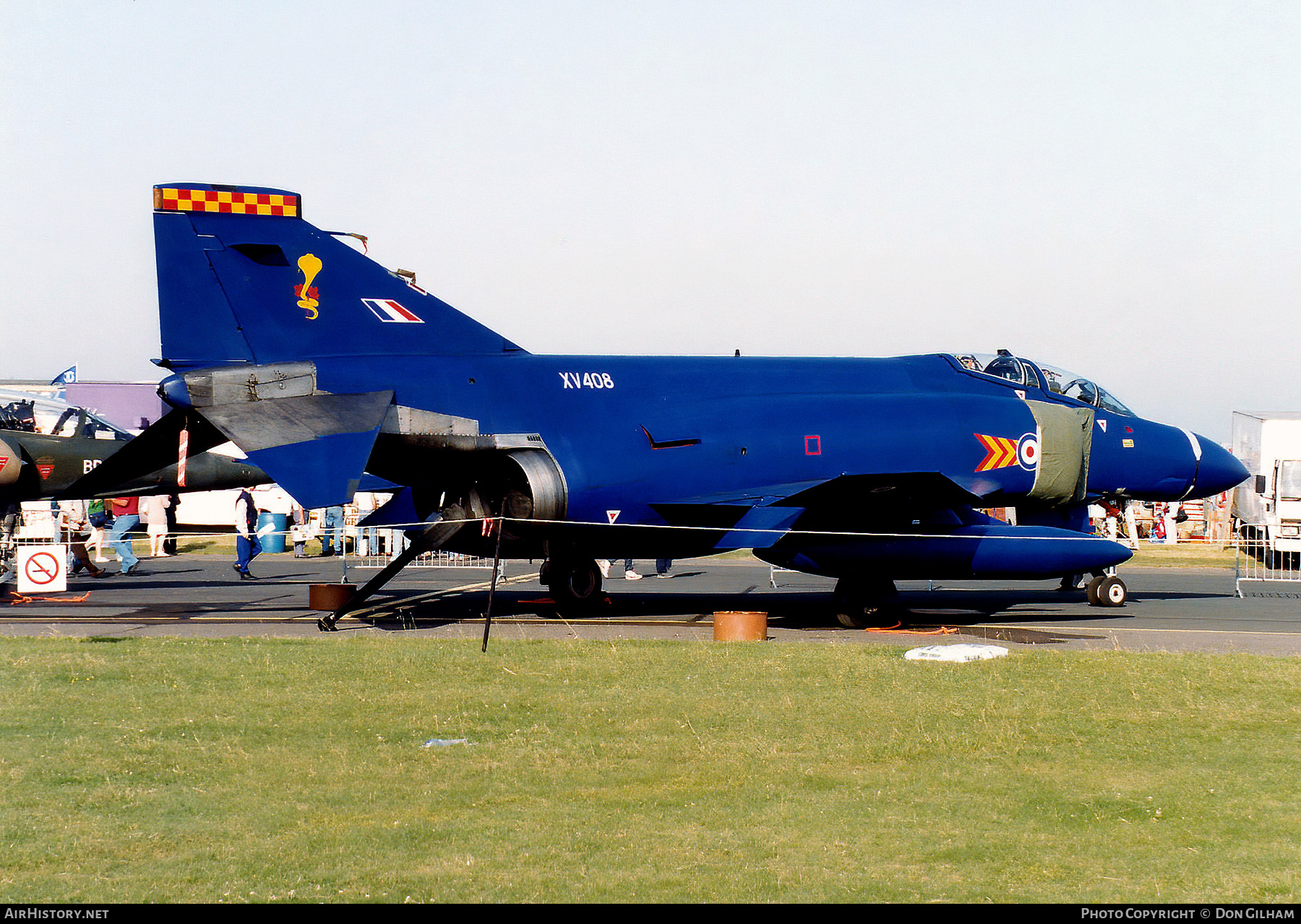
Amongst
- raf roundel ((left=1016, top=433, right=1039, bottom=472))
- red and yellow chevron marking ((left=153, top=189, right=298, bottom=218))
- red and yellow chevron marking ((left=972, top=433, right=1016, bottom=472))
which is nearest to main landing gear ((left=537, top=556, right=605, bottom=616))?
red and yellow chevron marking ((left=972, top=433, right=1016, bottom=472))

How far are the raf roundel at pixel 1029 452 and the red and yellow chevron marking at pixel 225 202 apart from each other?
10589mm

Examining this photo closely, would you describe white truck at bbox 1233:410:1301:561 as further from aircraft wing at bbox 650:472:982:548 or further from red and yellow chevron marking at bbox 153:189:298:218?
red and yellow chevron marking at bbox 153:189:298:218

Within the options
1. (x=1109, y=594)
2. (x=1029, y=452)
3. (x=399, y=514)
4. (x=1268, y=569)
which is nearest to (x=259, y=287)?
(x=399, y=514)

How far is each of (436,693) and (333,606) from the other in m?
8.17

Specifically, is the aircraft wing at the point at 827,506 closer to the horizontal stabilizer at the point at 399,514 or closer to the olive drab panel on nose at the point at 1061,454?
the olive drab panel on nose at the point at 1061,454

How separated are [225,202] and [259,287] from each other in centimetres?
116

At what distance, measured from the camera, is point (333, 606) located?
17719 millimetres

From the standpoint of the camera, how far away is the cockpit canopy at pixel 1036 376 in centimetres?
1814

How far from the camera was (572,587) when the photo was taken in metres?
17.1

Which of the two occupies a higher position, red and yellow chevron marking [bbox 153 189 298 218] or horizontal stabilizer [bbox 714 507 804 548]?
red and yellow chevron marking [bbox 153 189 298 218]

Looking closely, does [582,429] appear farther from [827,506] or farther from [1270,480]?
[1270,480]

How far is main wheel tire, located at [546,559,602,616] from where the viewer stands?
55.8 feet

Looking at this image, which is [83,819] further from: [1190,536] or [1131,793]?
[1190,536]

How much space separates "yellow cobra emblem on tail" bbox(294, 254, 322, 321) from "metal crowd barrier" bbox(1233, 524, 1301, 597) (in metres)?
16.5
